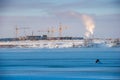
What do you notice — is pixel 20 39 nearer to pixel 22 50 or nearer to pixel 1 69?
pixel 1 69

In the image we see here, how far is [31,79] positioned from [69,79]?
1.98ft

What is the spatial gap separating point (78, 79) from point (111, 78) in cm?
56

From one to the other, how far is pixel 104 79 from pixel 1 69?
273 centimetres

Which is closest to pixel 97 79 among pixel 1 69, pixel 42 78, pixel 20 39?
pixel 42 78

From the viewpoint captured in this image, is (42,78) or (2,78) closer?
(2,78)

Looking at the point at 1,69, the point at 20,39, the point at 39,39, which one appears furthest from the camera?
the point at 39,39

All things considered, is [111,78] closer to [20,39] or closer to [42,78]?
[42,78]

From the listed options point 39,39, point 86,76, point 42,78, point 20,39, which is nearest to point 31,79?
point 42,78

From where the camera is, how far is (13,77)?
875cm

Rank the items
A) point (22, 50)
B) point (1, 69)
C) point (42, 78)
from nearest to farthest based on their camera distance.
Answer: point (42, 78)
point (1, 69)
point (22, 50)

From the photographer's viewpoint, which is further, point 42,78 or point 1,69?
point 1,69

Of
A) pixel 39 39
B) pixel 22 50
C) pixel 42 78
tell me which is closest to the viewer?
pixel 42 78

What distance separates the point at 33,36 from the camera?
16.9 m

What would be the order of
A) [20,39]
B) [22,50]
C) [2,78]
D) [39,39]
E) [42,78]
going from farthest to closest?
[22,50] < [39,39] < [20,39] < [42,78] < [2,78]
